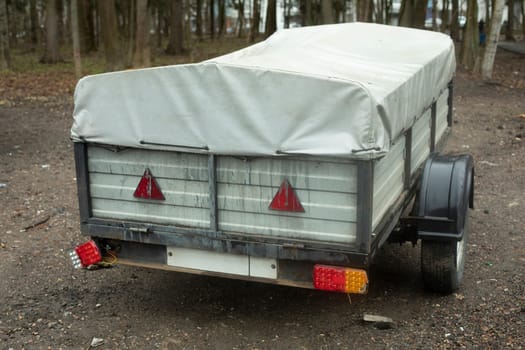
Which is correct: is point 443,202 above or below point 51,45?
above

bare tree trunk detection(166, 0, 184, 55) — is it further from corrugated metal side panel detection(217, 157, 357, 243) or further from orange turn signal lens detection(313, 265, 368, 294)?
orange turn signal lens detection(313, 265, 368, 294)

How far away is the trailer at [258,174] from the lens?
15.2 feet

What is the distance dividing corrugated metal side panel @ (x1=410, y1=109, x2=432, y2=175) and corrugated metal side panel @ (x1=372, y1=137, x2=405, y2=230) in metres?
0.48

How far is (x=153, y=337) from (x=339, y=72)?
2.39m

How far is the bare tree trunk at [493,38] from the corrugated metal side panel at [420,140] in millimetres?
12773

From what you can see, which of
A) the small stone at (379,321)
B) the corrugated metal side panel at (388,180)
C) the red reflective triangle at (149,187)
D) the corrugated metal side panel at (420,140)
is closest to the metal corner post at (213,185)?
the red reflective triangle at (149,187)

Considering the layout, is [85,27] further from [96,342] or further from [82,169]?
[96,342]

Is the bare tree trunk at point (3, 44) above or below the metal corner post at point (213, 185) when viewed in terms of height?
below

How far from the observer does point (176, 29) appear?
31.1 m

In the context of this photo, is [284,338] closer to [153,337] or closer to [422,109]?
[153,337]

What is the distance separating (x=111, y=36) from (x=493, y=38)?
1044cm

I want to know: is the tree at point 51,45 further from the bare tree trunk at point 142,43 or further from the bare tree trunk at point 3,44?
the bare tree trunk at point 142,43

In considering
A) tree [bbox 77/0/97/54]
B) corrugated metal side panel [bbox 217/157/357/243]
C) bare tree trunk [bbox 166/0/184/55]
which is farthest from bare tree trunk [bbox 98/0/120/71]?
corrugated metal side panel [bbox 217/157/357/243]

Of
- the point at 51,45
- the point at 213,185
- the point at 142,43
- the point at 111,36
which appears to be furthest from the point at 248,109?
the point at 51,45
